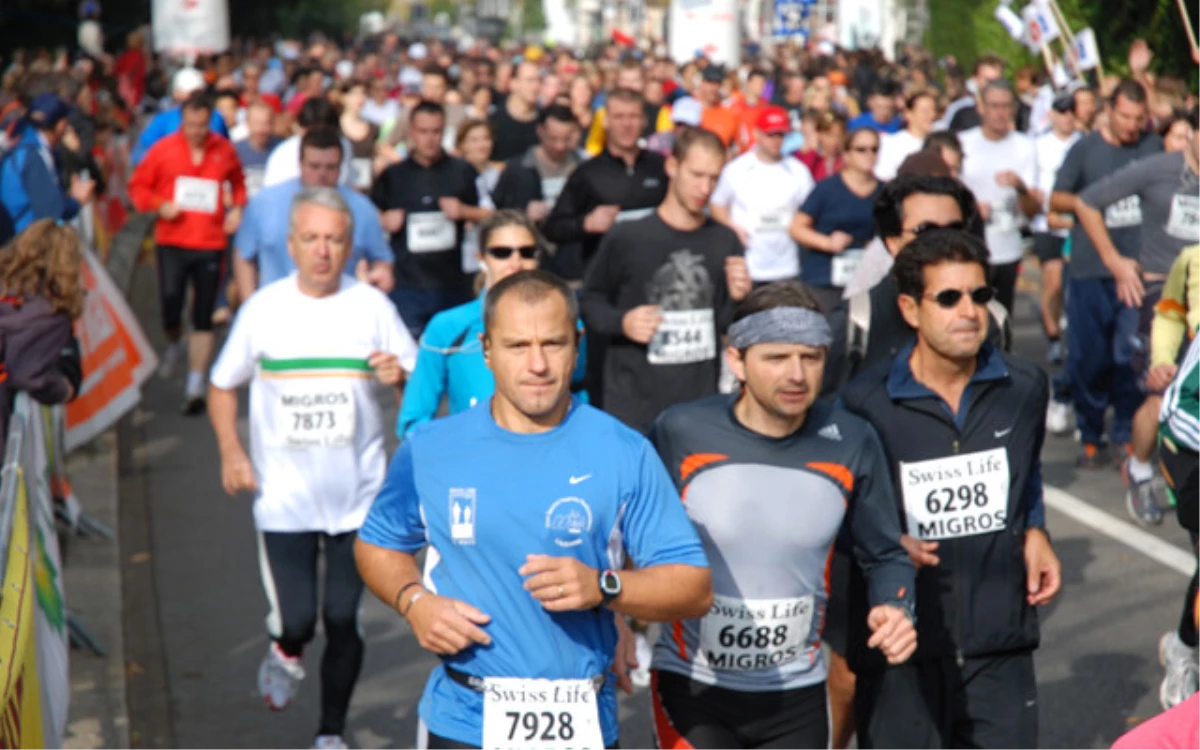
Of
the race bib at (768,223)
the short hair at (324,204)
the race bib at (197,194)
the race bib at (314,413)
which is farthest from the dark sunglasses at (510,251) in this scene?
the race bib at (197,194)

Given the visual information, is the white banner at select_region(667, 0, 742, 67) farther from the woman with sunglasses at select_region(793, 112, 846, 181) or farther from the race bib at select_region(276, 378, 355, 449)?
the race bib at select_region(276, 378, 355, 449)

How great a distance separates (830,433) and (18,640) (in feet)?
6.57

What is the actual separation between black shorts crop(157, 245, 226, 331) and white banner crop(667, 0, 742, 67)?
2255 centimetres

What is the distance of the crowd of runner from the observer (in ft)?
13.5

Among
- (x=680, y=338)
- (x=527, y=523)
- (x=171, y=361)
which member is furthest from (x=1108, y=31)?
(x=527, y=523)

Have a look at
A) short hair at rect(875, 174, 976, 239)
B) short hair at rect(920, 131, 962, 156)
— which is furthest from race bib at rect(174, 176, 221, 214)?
short hair at rect(875, 174, 976, 239)

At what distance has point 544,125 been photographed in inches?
473

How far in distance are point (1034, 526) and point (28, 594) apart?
8.77ft

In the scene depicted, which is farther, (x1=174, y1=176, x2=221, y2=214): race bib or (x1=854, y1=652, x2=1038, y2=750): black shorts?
(x1=174, y1=176, x2=221, y2=214): race bib

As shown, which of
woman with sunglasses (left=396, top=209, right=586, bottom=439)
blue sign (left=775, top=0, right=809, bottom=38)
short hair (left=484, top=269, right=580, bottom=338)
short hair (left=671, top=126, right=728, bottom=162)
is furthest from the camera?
blue sign (left=775, top=0, right=809, bottom=38)

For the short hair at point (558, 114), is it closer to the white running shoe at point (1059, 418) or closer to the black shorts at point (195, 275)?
the black shorts at point (195, 275)

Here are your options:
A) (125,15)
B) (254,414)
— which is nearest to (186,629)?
(254,414)

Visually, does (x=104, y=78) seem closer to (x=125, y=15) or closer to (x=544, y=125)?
(x=544, y=125)

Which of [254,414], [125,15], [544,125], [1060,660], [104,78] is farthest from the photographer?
[125,15]
